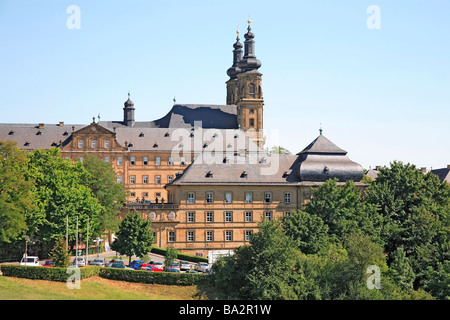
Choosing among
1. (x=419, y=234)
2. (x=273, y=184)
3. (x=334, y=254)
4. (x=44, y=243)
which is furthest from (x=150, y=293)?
(x=273, y=184)

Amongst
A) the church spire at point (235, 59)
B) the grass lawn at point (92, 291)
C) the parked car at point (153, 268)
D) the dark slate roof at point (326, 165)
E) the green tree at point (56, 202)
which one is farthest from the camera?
the church spire at point (235, 59)

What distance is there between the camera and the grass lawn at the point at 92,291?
56656mm

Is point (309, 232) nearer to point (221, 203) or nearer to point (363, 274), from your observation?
point (363, 274)

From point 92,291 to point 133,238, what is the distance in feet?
66.4

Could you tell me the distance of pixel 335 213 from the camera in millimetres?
77000

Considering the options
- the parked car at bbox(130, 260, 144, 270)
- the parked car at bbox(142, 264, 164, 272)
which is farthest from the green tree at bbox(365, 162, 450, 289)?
the parked car at bbox(130, 260, 144, 270)

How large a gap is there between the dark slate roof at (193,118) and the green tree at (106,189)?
149 ft

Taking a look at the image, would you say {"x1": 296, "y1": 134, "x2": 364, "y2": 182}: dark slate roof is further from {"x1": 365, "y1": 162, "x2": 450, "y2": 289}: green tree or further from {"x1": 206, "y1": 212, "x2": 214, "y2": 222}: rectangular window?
{"x1": 206, "y1": 212, "x2": 214, "y2": 222}: rectangular window

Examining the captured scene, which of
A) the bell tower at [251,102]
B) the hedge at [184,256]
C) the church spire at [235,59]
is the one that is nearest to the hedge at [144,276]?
the hedge at [184,256]

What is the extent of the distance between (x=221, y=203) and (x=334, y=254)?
103ft

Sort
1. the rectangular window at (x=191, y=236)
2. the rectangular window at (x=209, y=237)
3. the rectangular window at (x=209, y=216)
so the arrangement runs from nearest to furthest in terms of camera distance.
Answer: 1. the rectangular window at (x=191, y=236)
2. the rectangular window at (x=209, y=237)
3. the rectangular window at (x=209, y=216)

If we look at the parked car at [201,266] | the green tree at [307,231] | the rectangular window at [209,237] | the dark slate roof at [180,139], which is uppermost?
the dark slate roof at [180,139]

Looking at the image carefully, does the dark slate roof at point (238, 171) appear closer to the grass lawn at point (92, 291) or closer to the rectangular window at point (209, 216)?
the rectangular window at point (209, 216)
